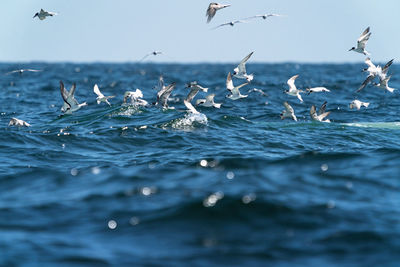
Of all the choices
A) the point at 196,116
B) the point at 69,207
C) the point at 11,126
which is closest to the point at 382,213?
the point at 69,207

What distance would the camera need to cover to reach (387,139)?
70.8 feet

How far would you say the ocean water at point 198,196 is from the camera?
30.9 ft

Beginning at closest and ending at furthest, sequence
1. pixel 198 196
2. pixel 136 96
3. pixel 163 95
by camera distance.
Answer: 1. pixel 198 196
2. pixel 163 95
3. pixel 136 96

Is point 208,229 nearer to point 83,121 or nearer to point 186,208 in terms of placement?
point 186,208

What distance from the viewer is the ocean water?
9.42 metres

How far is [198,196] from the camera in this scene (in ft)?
39.1

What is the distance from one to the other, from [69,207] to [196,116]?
A: 44.8 ft
